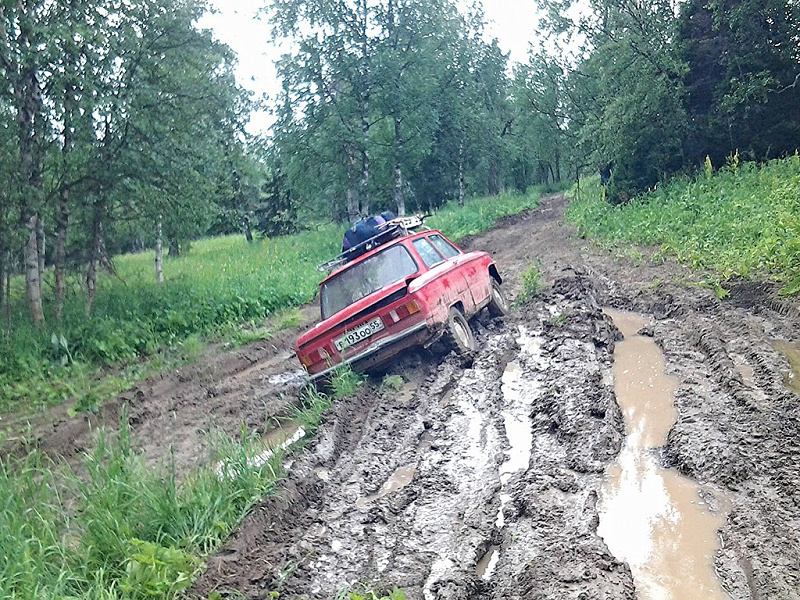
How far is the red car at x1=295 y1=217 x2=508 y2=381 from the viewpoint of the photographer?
7.24m

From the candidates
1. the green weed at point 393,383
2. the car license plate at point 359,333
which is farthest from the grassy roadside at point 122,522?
the car license plate at point 359,333

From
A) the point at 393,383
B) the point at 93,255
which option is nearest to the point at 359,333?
the point at 393,383

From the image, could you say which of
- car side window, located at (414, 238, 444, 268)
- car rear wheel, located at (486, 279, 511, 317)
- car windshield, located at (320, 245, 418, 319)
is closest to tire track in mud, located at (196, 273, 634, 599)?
car windshield, located at (320, 245, 418, 319)

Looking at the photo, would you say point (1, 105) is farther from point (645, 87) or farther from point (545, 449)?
point (645, 87)

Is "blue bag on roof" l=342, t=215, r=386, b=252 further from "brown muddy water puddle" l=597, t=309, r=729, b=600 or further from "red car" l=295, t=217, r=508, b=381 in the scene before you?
"brown muddy water puddle" l=597, t=309, r=729, b=600

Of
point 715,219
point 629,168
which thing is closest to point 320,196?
point 629,168

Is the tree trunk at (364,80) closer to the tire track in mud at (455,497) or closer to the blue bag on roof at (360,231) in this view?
the blue bag on roof at (360,231)

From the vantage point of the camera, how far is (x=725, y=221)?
39.6ft

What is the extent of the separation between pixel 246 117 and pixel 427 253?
40.8 ft

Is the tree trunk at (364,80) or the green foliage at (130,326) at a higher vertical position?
the tree trunk at (364,80)

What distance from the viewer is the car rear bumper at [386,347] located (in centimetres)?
720

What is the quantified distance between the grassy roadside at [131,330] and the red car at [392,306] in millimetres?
3299

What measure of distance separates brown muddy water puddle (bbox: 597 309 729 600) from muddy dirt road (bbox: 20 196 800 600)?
2 centimetres

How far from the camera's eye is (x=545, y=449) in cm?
517
